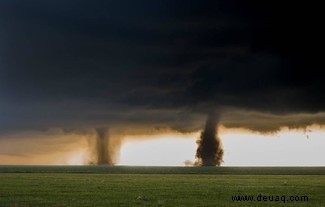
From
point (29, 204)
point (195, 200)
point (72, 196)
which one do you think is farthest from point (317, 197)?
point (29, 204)

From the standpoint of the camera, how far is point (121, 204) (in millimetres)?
33969

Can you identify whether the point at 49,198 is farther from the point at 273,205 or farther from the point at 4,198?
the point at 273,205

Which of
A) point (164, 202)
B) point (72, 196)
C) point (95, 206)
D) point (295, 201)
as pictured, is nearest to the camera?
point (95, 206)

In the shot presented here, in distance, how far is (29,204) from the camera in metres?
33.6

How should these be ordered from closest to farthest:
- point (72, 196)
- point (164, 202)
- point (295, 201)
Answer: point (164, 202)
point (295, 201)
point (72, 196)

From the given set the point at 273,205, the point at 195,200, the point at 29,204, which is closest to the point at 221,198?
the point at 195,200

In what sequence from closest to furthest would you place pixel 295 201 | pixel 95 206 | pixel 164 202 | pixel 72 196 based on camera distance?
pixel 95 206, pixel 164 202, pixel 295 201, pixel 72 196

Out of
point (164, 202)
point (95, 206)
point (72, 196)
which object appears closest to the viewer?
point (95, 206)

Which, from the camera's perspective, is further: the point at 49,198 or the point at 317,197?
the point at 317,197

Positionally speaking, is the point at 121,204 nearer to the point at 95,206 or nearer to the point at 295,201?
the point at 95,206

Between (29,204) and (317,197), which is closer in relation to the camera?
(29,204)

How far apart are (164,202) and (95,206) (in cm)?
522

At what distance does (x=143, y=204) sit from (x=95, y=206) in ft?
10.9

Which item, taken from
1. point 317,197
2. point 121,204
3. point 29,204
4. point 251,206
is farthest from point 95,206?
point 317,197
